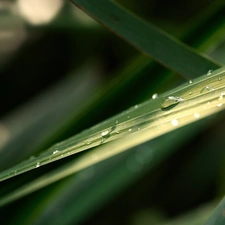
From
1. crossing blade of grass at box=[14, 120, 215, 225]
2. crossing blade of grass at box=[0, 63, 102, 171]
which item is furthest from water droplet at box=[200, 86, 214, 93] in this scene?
crossing blade of grass at box=[0, 63, 102, 171]

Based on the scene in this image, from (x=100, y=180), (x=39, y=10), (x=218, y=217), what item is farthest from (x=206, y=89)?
(x=39, y=10)

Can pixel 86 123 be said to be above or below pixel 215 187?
above

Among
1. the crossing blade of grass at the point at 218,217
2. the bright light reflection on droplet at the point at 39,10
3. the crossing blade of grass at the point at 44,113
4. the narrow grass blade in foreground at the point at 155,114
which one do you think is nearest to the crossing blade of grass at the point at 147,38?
the narrow grass blade in foreground at the point at 155,114

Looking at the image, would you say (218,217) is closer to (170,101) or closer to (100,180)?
(170,101)

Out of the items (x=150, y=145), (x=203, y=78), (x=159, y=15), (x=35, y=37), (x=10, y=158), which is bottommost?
(x=203, y=78)

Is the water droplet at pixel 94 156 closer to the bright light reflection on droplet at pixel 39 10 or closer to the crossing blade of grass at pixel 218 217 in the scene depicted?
the crossing blade of grass at pixel 218 217

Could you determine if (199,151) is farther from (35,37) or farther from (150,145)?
(35,37)

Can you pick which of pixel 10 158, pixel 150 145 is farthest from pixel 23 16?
pixel 150 145
